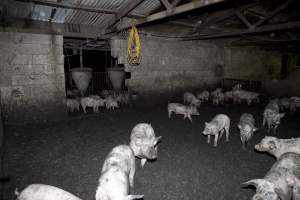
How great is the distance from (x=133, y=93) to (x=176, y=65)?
10.7 ft

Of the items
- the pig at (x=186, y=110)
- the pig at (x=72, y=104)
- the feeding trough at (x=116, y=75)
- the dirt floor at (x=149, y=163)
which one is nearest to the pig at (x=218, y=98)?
the dirt floor at (x=149, y=163)

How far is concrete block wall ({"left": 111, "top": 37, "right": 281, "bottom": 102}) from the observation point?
31.8ft

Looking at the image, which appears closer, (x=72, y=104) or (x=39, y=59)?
(x=39, y=59)

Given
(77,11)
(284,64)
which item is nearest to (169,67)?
(77,11)

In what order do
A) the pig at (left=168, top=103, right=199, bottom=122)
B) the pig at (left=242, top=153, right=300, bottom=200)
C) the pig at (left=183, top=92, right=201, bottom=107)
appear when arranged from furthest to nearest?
the pig at (left=183, top=92, right=201, bottom=107) → the pig at (left=168, top=103, right=199, bottom=122) → the pig at (left=242, top=153, right=300, bottom=200)

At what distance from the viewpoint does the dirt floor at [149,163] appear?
3599mm

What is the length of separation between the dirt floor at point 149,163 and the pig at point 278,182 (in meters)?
0.68

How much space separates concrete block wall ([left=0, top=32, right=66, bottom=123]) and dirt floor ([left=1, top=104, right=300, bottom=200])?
0.72 meters

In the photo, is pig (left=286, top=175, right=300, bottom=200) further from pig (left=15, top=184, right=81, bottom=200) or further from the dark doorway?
the dark doorway

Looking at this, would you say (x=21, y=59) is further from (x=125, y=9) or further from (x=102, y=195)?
A: (x=102, y=195)

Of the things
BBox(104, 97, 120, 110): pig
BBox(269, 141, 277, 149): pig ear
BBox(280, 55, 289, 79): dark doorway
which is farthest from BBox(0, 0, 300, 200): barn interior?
BBox(280, 55, 289, 79): dark doorway

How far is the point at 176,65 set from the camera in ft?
36.6

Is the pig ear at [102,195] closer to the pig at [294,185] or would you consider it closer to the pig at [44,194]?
the pig at [44,194]

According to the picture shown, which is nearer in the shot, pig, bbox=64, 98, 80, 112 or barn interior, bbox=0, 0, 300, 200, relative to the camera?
barn interior, bbox=0, 0, 300, 200
